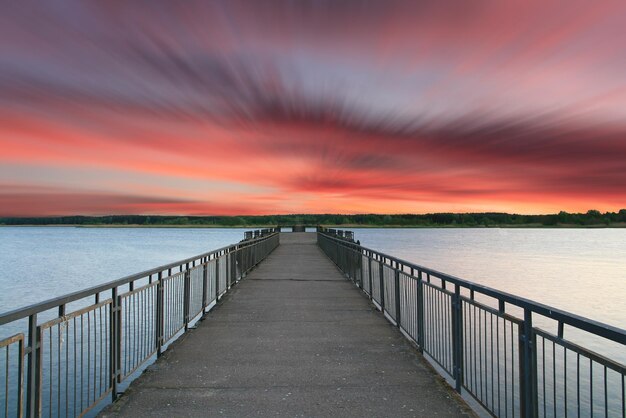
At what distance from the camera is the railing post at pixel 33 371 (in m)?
3.56

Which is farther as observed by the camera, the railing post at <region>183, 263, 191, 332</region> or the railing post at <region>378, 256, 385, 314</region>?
the railing post at <region>378, 256, 385, 314</region>

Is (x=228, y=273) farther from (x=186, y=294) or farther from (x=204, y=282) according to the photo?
(x=186, y=294)

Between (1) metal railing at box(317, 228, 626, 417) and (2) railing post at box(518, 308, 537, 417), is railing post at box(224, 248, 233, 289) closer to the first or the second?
(1) metal railing at box(317, 228, 626, 417)

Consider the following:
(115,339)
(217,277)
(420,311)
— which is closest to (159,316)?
(115,339)

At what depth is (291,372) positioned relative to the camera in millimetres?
5867

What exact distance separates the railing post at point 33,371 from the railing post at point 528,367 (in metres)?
3.93

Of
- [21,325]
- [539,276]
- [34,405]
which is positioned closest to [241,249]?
[21,325]

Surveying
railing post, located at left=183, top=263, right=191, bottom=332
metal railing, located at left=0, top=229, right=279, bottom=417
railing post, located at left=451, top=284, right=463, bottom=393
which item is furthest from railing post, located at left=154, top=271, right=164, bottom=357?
railing post, located at left=451, top=284, right=463, bottom=393

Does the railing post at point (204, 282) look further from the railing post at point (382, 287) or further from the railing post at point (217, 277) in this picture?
the railing post at point (382, 287)

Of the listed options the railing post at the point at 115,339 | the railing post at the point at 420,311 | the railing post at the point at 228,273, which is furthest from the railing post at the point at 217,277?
the railing post at the point at 115,339

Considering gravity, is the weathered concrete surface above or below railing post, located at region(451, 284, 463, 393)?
below

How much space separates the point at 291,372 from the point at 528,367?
3061mm

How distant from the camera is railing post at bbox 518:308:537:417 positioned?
3.72 meters

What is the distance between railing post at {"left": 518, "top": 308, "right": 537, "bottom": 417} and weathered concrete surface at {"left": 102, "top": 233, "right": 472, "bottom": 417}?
39.4 inches
